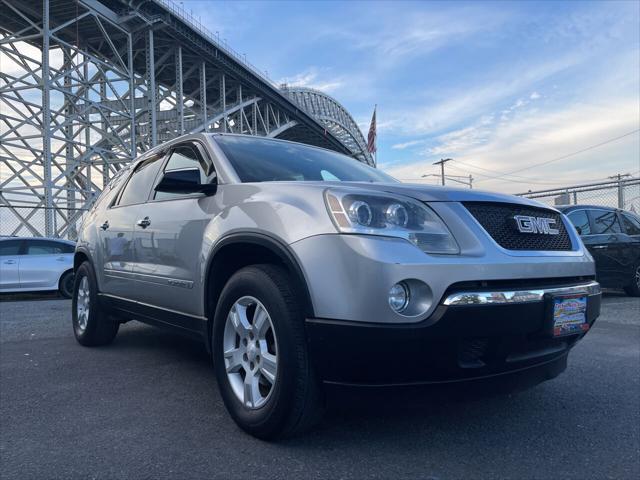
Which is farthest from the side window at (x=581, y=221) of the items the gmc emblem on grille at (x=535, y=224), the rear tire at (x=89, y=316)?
the rear tire at (x=89, y=316)

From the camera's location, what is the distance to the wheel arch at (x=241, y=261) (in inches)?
90.0

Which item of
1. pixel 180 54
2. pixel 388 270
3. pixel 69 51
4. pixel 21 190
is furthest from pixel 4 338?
pixel 180 54

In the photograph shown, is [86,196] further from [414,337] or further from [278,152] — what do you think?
[414,337]

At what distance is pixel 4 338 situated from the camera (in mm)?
5402

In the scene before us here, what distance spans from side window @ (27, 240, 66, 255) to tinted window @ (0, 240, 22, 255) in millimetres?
193

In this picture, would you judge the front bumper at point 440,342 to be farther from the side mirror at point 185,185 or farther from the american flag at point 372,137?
the american flag at point 372,137

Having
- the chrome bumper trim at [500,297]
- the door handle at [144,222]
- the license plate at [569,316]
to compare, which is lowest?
the license plate at [569,316]

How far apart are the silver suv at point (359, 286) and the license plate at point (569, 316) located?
1 centimetres

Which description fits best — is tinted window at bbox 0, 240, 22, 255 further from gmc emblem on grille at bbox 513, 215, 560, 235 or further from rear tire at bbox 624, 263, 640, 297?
rear tire at bbox 624, 263, 640, 297

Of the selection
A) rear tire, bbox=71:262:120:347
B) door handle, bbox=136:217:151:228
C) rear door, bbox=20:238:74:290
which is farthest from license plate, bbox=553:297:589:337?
rear door, bbox=20:238:74:290

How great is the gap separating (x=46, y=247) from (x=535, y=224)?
34.0 feet

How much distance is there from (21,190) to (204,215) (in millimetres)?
21970

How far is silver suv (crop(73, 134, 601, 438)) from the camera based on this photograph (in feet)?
6.83

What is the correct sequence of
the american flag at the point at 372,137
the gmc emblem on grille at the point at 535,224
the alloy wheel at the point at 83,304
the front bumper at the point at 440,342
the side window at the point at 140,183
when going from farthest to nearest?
the american flag at the point at 372,137 < the alloy wheel at the point at 83,304 < the side window at the point at 140,183 < the gmc emblem on grille at the point at 535,224 < the front bumper at the point at 440,342
